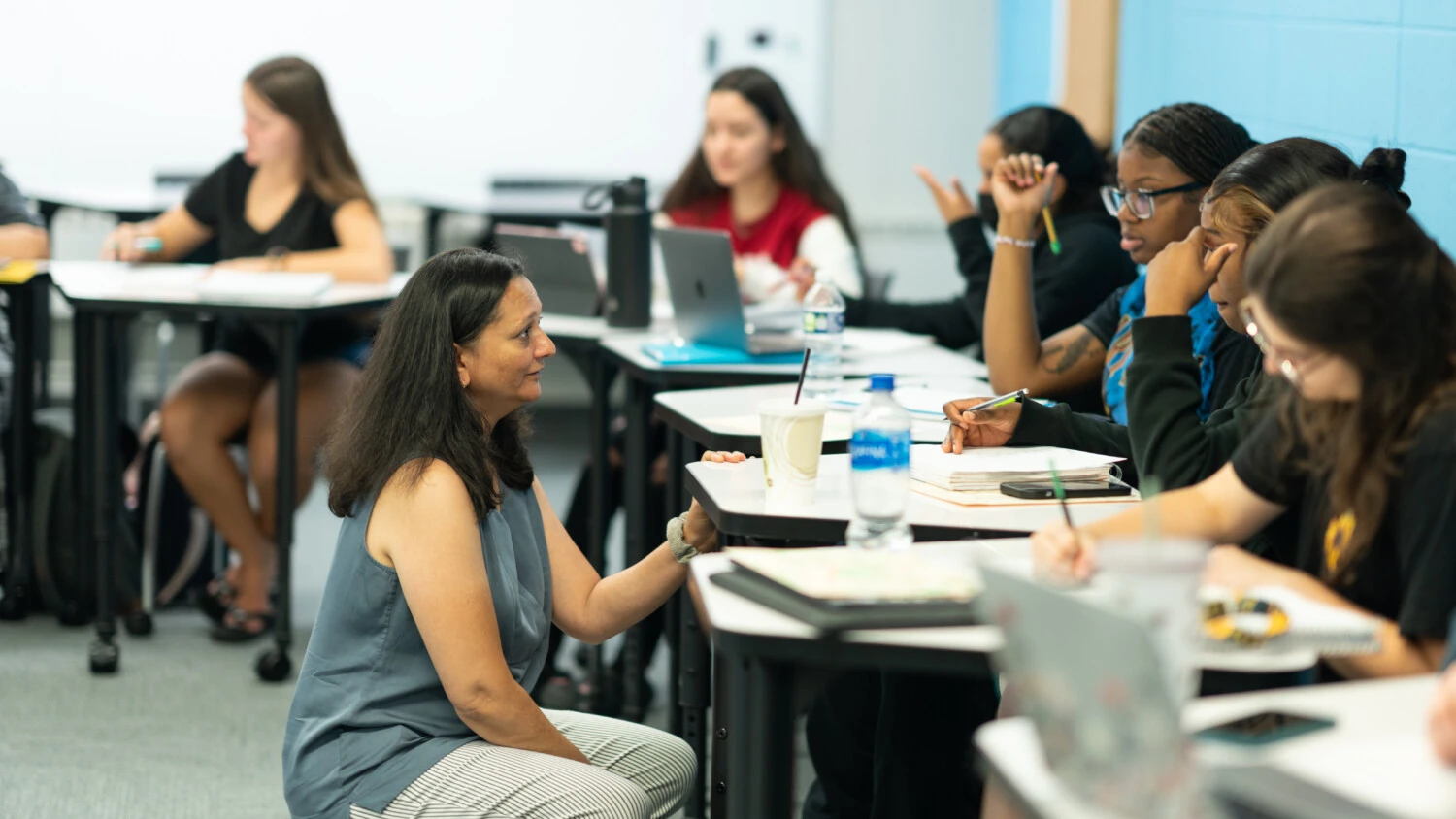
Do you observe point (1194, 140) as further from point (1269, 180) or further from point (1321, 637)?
point (1321, 637)

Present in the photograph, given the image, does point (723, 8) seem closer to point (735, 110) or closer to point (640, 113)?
point (640, 113)

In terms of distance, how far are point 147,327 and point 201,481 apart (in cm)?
240

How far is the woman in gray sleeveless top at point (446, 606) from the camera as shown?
1737mm

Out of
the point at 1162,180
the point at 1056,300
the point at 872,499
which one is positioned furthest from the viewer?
the point at 1056,300

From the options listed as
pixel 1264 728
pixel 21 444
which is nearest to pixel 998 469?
pixel 1264 728

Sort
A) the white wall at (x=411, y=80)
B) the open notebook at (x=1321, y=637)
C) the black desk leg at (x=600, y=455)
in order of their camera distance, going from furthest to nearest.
Result: the white wall at (x=411, y=80) → the black desk leg at (x=600, y=455) → the open notebook at (x=1321, y=637)

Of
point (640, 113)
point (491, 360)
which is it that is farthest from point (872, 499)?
point (640, 113)

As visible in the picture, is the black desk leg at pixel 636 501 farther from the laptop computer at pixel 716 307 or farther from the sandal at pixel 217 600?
the sandal at pixel 217 600

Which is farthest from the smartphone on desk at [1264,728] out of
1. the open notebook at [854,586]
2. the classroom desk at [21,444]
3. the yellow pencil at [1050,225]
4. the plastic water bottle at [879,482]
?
the classroom desk at [21,444]

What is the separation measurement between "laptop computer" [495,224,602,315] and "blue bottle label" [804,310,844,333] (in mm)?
763

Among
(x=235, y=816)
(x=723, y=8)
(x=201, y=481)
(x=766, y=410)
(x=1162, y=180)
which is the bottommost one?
(x=235, y=816)

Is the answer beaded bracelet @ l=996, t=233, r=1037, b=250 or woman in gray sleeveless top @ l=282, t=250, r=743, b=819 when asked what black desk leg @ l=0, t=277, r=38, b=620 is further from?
beaded bracelet @ l=996, t=233, r=1037, b=250

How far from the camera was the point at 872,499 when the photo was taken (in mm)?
1652

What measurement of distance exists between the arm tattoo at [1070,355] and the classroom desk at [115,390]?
1.55 m
